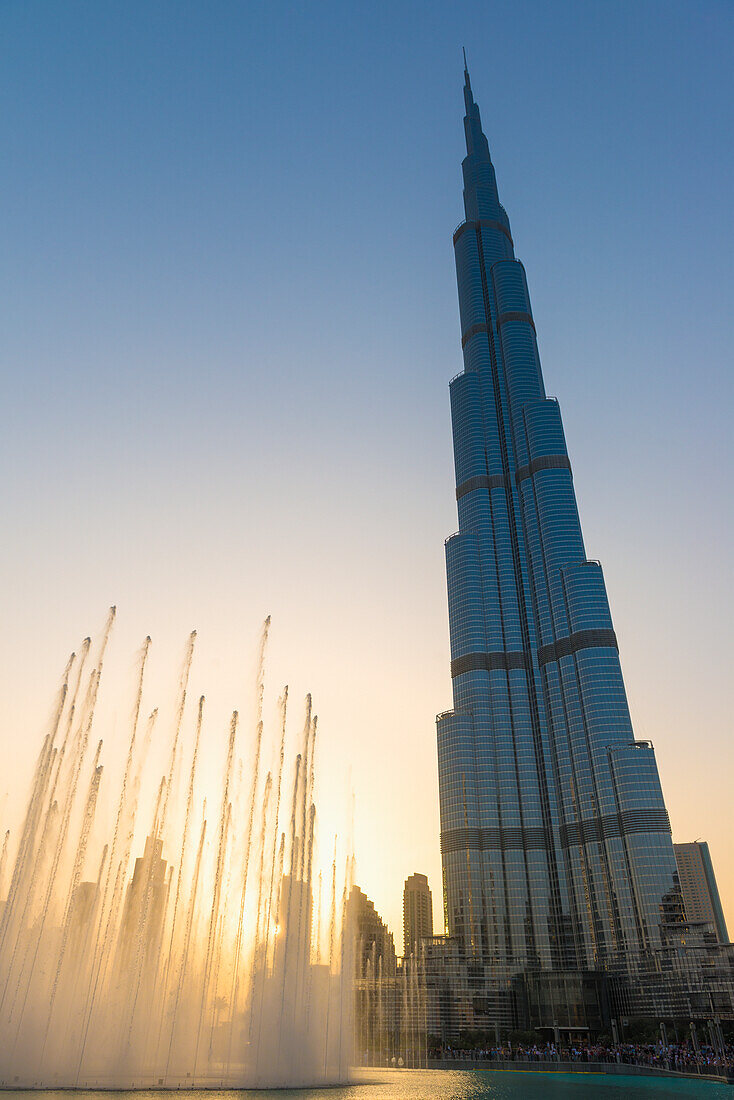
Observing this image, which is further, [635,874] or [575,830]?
[575,830]

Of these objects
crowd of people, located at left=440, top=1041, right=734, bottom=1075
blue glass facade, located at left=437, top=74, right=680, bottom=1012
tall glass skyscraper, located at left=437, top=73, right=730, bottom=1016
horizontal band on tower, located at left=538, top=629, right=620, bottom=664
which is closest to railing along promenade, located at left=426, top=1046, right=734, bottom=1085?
crowd of people, located at left=440, top=1041, right=734, bottom=1075

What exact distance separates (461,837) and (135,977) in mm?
147315

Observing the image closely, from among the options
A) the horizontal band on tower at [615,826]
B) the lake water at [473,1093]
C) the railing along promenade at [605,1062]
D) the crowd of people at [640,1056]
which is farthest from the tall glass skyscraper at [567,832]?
the lake water at [473,1093]

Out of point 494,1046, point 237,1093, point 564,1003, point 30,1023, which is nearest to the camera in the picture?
point 237,1093

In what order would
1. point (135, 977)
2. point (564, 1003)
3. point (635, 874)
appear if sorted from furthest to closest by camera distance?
point (635, 874) < point (564, 1003) < point (135, 977)

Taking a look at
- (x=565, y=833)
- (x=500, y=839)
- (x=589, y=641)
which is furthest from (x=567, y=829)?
(x=589, y=641)

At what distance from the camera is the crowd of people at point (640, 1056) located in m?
64.9

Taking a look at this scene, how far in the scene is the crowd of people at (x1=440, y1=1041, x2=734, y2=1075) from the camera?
213 ft

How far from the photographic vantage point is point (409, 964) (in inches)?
6919

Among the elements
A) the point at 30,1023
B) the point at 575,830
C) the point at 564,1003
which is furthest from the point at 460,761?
the point at 30,1023

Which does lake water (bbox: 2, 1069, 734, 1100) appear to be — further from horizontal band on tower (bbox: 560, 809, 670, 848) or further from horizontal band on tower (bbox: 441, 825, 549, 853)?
A: horizontal band on tower (bbox: 441, 825, 549, 853)

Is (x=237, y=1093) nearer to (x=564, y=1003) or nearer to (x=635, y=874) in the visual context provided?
(x=564, y=1003)

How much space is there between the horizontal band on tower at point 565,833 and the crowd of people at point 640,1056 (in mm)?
64604

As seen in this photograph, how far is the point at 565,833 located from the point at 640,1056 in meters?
108
